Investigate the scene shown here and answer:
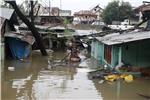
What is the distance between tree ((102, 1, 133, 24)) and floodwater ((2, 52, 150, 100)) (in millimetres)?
42419

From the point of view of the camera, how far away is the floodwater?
1554 centimetres

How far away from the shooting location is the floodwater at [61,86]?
1554 centimetres

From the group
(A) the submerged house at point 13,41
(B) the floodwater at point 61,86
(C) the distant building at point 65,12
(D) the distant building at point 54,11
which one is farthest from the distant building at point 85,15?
(B) the floodwater at point 61,86

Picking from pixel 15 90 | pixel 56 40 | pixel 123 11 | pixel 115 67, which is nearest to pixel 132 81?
pixel 115 67

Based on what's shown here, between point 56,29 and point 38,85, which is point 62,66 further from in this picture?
point 56,29

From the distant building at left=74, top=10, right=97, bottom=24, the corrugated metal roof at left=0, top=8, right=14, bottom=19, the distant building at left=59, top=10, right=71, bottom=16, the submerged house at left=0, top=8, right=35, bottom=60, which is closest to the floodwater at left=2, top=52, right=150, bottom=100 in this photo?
the submerged house at left=0, top=8, right=35, bottom=60

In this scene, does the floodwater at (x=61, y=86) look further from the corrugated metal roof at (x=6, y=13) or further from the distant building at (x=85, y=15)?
the distant building at (x=85, y=15)

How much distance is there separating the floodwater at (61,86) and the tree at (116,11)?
139ft

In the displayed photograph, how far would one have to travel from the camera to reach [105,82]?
752 inches

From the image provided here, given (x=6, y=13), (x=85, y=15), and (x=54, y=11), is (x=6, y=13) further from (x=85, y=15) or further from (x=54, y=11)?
(x=85, y=15)

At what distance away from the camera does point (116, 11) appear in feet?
218

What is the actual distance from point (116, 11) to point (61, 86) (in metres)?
49.5

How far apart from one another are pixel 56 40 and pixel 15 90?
26.8 meters

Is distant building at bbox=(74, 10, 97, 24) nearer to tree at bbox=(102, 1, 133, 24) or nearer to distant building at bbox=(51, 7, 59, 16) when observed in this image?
tree at bbox=(102, 1, 133, 24)
